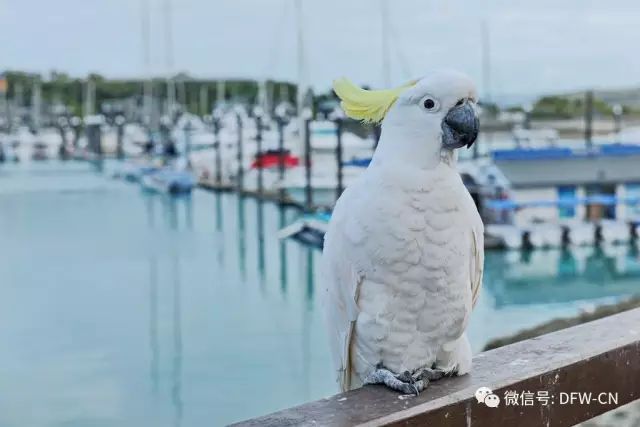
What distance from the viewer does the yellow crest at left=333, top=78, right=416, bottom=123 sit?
1854mm

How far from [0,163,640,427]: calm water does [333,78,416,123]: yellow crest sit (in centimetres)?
382

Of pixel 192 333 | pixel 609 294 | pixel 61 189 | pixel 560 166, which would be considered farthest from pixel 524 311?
pixel 61 189

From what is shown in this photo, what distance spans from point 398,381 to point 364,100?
610 mm

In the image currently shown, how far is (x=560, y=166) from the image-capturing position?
13.9 m

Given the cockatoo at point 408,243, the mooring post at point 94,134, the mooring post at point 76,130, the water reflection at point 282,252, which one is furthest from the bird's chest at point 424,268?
the mooring post at point 76,130

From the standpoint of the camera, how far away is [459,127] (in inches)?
69.1

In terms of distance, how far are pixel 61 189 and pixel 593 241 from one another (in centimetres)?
1549

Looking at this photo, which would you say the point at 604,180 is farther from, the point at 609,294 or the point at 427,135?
the point at 427,135

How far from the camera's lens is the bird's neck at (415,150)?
177 cm

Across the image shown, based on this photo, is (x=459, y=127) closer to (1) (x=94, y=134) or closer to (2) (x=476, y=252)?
(2) (x=476, y=252)

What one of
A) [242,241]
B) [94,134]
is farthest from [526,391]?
[94,134]

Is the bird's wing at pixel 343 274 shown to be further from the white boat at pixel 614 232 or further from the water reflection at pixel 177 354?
the white boat at pixel 614 232

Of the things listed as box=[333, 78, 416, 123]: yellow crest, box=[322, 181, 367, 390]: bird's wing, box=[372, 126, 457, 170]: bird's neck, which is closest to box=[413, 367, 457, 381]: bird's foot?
box=[322, 181, 367, 390]: bird's wing

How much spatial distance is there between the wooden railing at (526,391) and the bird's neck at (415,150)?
46cm
